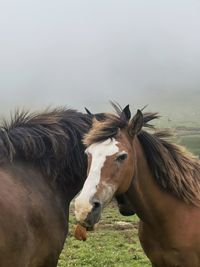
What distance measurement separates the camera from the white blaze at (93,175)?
508cm

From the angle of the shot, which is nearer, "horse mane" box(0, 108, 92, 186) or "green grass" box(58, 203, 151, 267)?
"horse mane" box(0, 108, 92, 186)

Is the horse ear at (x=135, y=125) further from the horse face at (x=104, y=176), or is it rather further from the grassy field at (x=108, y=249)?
the grassy field at (x=108, y=249)

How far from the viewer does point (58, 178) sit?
644 centimetres

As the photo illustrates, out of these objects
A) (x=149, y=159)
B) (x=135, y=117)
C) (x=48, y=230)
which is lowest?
(x=48, y=230)

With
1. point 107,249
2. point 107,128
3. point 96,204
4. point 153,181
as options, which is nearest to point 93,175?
point 96,204

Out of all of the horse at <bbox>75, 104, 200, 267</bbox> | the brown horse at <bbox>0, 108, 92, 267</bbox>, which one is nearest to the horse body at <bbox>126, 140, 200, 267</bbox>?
the horse at <bbox>75, 104, 200, 267</bbox>

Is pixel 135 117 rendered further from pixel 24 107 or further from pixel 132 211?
pixel 24 107

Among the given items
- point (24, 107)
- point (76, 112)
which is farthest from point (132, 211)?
point (24, 107)

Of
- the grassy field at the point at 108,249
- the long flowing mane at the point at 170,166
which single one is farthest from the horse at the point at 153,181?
the grassy field at the point at 108,249

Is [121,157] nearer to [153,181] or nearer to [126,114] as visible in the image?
[126,114]

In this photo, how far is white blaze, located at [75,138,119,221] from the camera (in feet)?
16.7

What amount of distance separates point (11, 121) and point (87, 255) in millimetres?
7026

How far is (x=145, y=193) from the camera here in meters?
6.04

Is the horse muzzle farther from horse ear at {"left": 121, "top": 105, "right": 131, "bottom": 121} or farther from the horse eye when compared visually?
horse ear at {"left": 121, "top": 105, "right": 131, "bottom": 121}
